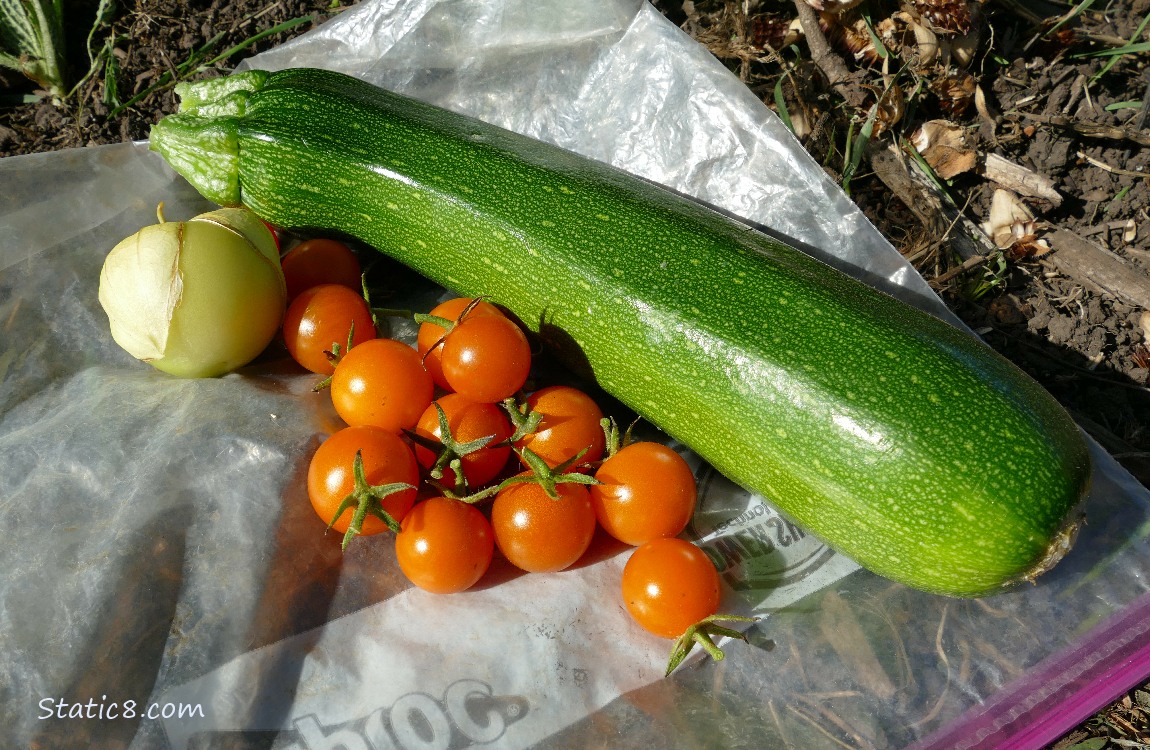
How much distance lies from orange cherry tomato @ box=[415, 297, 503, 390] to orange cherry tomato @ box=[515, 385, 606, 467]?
26 cm

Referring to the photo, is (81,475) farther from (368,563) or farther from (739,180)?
(739,180)

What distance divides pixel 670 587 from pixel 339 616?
30.0 inches

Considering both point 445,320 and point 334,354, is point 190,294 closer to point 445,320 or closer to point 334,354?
point 334,354

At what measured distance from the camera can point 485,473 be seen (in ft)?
6.81

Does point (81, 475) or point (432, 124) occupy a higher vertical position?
point (432, 124)

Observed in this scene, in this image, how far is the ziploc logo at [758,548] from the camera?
6.66 ft

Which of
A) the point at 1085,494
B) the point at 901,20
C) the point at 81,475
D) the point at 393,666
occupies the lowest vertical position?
the point at 393,666

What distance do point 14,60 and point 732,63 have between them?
2.46 meters

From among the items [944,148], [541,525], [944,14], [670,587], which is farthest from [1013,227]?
[541,525]

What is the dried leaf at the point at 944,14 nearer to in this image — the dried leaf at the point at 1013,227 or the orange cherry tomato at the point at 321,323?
the dried leaf at the point at 1013,227

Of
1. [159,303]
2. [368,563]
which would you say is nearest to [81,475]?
[159,303]

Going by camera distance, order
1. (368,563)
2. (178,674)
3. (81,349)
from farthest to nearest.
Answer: (81,349) → (368,563) → (178,674)

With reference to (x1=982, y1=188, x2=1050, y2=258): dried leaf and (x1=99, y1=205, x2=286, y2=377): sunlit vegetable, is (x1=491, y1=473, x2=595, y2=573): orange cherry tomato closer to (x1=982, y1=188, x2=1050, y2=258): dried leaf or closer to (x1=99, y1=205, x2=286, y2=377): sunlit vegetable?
(x1=99, y1=205, x2=286, y2=377): sunlit vegetable

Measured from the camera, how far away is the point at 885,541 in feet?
5.81
